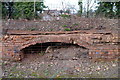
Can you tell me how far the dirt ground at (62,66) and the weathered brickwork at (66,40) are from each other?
26 centimetres

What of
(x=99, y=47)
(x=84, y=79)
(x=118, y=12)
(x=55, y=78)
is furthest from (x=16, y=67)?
(x=118, y=12)

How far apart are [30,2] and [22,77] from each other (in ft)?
14.2

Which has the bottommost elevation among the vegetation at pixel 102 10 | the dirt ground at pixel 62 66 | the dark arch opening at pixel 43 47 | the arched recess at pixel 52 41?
the dirt ground at pixel 62 66

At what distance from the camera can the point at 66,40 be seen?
15.1 ft

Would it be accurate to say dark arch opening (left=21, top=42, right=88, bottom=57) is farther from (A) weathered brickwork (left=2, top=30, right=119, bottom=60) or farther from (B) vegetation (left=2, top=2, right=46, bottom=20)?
(B) vegetation (left=2, top=2, right=46, bottom=20)

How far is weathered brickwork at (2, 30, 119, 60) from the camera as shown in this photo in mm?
4496

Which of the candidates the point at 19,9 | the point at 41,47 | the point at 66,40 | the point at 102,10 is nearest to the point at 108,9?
the point at 102,10

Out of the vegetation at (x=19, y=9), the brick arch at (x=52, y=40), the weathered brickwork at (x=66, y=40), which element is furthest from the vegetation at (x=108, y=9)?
the brick arch at (x=52, y=40)

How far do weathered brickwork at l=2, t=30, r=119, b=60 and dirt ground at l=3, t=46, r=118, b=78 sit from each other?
10.1 inches

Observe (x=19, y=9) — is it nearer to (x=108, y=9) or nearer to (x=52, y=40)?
(x=52, y=40)

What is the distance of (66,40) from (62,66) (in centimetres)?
79

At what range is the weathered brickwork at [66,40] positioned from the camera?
450cm

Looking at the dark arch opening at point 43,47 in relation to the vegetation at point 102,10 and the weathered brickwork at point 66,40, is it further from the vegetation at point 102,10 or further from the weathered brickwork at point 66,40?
the vegetation at point 102,10

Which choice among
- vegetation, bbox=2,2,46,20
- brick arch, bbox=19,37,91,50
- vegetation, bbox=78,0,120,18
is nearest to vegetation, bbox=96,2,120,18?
vegetation, bbox=78,0,120,18
